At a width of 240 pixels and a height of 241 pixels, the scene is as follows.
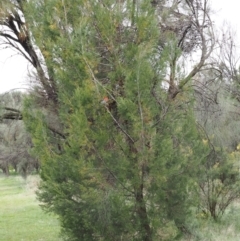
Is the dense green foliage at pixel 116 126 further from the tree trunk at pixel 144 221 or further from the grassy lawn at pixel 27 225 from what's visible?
the grassy lawn at pixel 27 225

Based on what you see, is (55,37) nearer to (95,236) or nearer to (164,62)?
(164,62)

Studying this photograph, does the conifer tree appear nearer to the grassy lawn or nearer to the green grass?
the green grass

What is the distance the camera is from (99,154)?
6.19 metres

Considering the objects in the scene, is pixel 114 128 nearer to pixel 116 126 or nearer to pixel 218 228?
pixel 116 126

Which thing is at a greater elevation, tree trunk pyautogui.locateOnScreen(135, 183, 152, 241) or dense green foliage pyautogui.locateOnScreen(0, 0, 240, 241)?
dense green foliage pyautogui.locateOnScreen(0, 0, 240, 241)

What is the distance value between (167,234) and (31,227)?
1071cm

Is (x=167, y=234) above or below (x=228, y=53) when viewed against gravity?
below

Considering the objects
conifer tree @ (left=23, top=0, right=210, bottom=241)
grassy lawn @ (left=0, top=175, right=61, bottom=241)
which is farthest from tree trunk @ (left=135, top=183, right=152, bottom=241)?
grassy lawn @ (left=0, top=175, right=61, bottom=241)

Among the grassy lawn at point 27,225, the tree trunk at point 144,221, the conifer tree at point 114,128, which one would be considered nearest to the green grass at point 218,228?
the tree trunk at point 144,221

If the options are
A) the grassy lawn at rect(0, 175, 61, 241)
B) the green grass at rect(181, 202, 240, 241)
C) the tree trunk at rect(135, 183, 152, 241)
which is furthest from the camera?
the grassy lawn at rect(0, 175, 61, 241)

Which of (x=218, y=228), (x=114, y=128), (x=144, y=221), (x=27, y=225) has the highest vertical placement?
(x=114, y=128)

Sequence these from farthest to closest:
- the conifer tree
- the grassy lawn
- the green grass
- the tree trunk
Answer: the grassy lawn
the green grass
the tree trunk
the conifer tree

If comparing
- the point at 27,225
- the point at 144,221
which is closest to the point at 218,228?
the point at 144,221

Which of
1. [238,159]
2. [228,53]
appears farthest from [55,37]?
[228,53]
